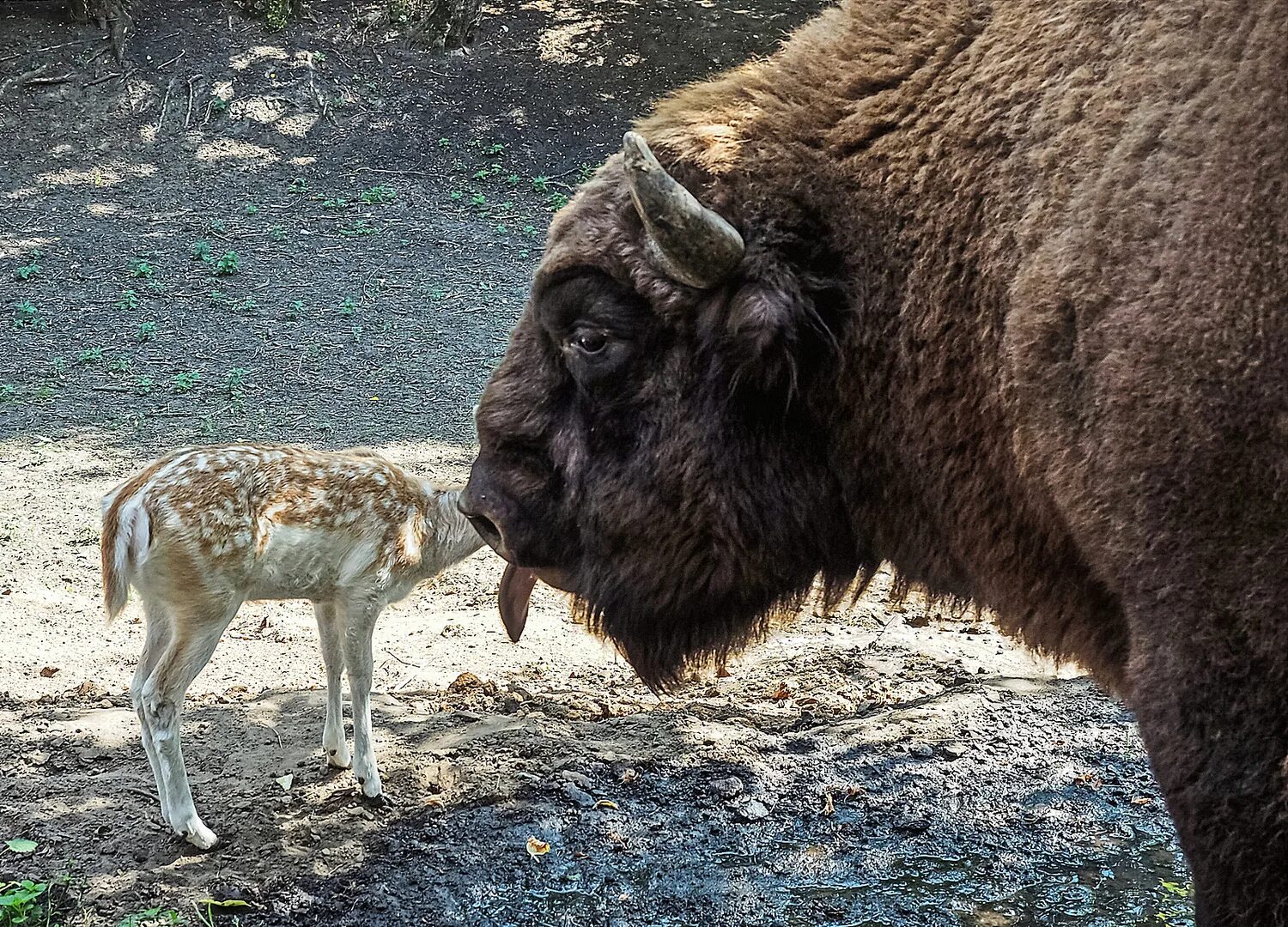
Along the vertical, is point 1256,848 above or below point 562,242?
below

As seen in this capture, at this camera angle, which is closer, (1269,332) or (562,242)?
(1269,332)

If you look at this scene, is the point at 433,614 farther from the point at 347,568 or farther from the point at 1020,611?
the point at 1020,611

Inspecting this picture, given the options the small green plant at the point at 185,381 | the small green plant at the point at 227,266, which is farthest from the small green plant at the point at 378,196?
the small green plant at the point at 185,381

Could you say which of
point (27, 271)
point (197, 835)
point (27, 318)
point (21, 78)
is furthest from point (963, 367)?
point (21, 78)

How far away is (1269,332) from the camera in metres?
1.92

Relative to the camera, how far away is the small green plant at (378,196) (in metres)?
11.4

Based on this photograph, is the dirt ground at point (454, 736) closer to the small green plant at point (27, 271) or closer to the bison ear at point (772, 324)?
the small green plant at point (27, 271)

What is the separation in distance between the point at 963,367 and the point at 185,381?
6.57 m

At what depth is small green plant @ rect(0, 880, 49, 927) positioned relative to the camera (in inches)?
137

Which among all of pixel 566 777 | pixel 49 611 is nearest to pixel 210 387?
pixel 49 611

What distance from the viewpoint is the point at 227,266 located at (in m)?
9.88

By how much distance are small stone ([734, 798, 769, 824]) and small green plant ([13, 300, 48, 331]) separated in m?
6.72

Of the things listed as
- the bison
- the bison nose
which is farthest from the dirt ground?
the bison nose

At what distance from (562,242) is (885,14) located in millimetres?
837
